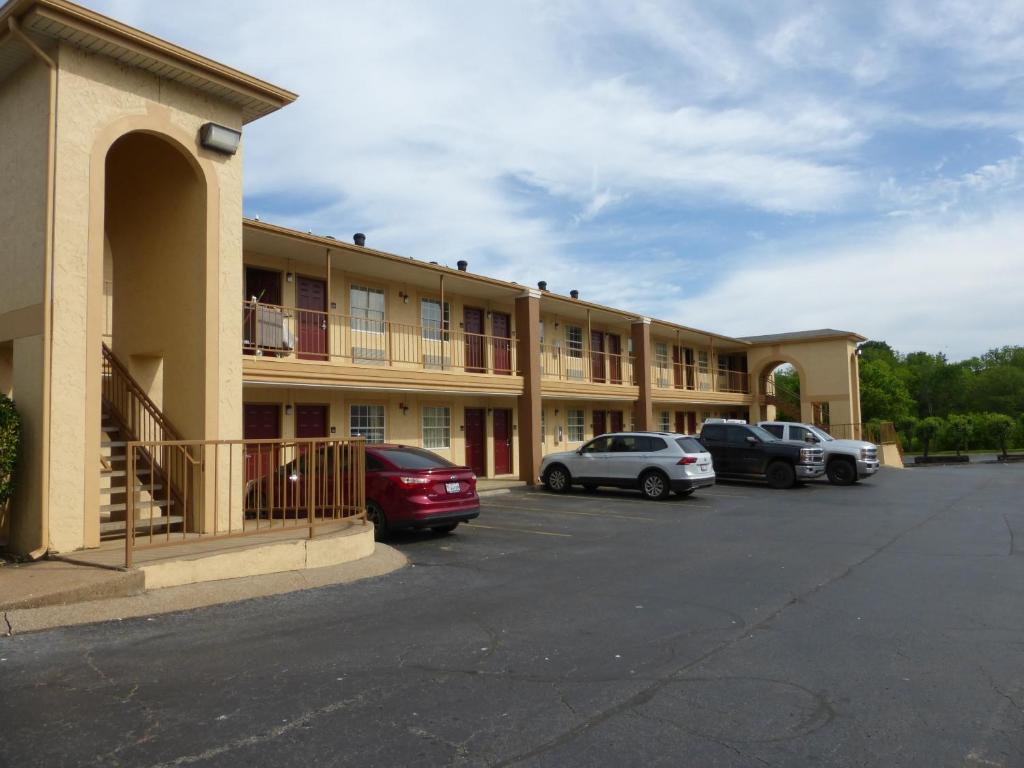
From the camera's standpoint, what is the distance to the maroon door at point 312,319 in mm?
17047

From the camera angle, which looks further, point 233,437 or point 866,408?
point 866,408

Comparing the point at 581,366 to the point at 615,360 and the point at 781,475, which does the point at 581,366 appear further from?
the point at 781,475

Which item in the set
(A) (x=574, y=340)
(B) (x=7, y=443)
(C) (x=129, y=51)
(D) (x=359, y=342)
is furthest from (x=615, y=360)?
(B) (x=7, y=443)

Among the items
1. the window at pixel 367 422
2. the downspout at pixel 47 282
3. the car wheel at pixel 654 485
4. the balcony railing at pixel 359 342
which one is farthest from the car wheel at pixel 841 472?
the downspout at pixel 47 282

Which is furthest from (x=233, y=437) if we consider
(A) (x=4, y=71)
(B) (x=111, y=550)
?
(A) (x=4, y=71)

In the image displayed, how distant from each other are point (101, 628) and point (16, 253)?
4769mm

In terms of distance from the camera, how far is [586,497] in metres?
17.8

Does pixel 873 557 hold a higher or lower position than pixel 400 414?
lower

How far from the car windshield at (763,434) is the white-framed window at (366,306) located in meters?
10.9

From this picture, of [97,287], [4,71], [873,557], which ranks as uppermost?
[4,71]

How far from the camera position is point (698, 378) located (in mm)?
34125

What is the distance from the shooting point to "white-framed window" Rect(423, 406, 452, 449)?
20.9m

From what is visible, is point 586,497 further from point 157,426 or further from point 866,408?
point 866,408

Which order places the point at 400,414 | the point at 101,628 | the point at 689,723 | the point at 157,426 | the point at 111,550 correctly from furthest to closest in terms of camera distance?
the point at 400,414, the point at 157,426, the point at 111,550, the point at 101,628, the point at 689,723
